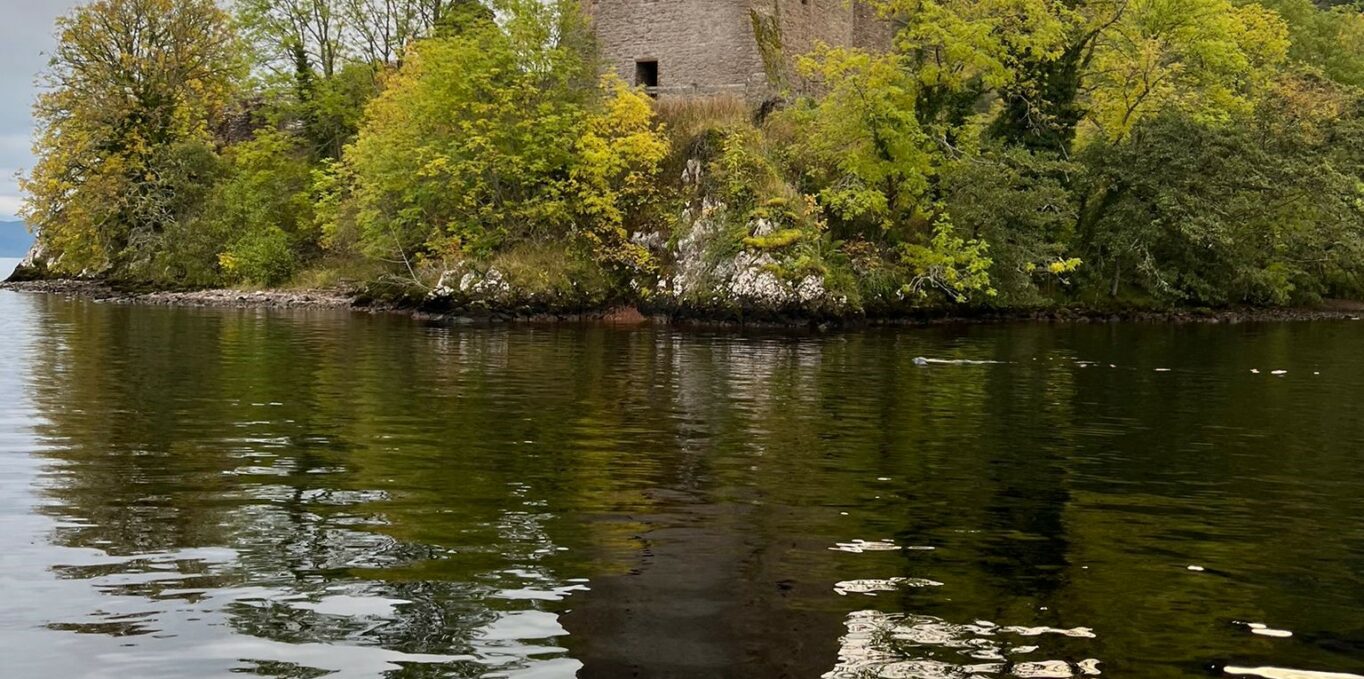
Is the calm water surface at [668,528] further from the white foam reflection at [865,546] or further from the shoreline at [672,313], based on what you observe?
the shoreline at [672,313]

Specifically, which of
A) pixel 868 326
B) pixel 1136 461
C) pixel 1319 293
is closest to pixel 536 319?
pixel 868 326

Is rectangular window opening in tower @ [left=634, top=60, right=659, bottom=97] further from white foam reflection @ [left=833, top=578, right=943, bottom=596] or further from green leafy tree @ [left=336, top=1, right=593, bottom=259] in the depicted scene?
white foam reflection @ [left=833, top=578, right=943, bottom=596]

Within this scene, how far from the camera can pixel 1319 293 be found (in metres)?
55.7

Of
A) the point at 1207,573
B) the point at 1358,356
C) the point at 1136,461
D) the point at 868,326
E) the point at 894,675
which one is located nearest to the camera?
the point at 894,675

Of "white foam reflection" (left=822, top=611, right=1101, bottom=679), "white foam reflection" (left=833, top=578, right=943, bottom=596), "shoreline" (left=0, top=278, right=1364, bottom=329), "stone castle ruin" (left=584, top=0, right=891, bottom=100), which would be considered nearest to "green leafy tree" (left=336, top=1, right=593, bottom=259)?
"stone castle ruin" (left=584, top=0, right=891, bottom=100)

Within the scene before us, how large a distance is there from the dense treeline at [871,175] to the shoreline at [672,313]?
61cm

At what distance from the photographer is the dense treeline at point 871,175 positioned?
41781 millimetres

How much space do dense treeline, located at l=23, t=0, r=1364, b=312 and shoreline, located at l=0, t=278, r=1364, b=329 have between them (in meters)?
0.61

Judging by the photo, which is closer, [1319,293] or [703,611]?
[703,611]

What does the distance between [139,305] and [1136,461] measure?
4248cm

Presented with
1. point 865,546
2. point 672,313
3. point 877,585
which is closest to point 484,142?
point 672,313

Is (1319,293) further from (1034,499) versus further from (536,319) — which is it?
(1034,499)

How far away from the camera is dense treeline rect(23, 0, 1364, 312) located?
41.8m

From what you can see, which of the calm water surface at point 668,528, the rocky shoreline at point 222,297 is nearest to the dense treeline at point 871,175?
the rocky shoreline at point 222,297
